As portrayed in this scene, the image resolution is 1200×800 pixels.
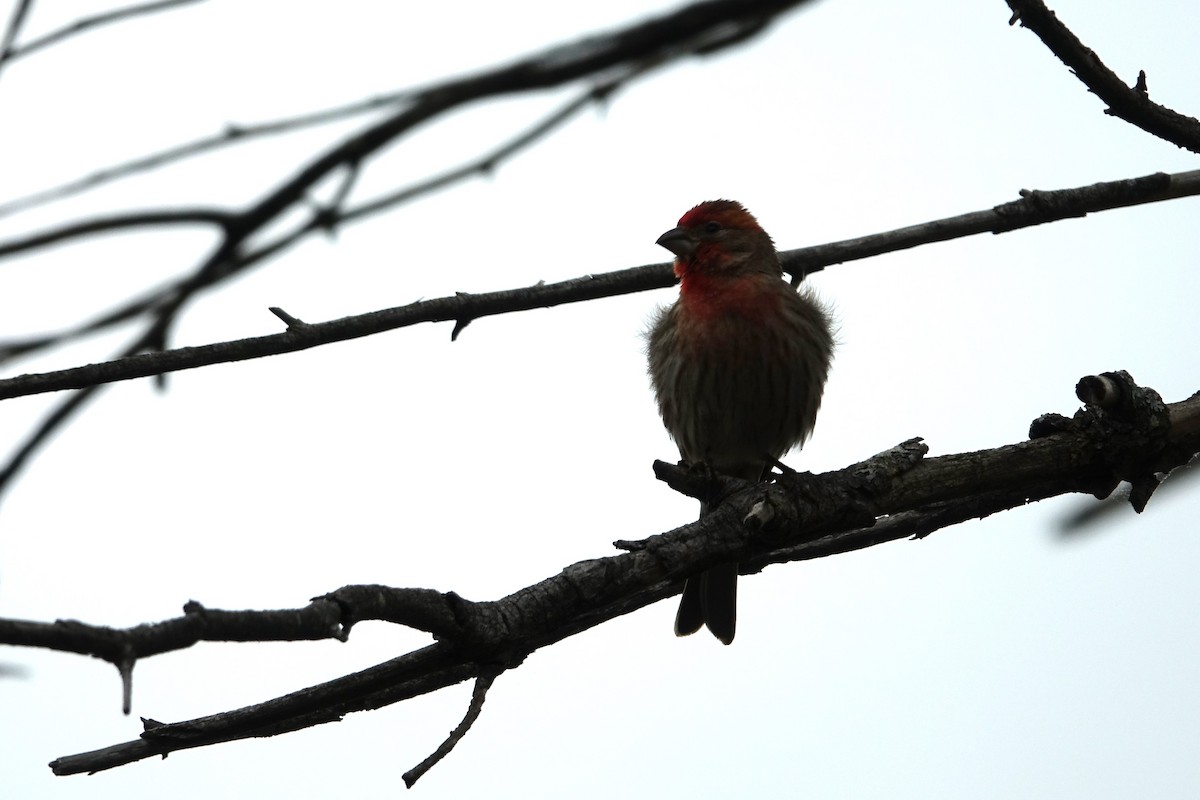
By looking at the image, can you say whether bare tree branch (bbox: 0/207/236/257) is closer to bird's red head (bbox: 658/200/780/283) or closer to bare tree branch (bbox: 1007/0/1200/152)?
bare tree branch (bbox: 1007/0/1200/152)

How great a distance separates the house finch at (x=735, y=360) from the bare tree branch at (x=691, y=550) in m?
1.88

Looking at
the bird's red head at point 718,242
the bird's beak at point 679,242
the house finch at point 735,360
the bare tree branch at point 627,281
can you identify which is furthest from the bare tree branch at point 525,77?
the bird's beak at point 679,242

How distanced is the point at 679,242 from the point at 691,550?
3.79 m

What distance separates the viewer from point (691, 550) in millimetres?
3625

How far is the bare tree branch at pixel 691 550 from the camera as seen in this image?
257cm

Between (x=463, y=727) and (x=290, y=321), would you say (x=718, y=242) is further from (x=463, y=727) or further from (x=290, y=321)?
(x=463, y=727)

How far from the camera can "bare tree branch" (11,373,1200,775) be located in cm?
257

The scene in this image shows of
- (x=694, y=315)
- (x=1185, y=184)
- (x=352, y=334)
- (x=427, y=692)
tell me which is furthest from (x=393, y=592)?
(x=694, y=315)

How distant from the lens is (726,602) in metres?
6.17

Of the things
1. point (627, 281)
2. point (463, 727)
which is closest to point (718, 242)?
point (627, 281)

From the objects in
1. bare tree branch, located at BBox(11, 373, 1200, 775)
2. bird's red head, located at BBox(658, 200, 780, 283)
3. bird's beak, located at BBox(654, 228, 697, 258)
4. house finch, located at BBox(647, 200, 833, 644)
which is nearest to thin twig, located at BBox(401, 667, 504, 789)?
bare tree branch, located at BBox(11, 373, 1200, 775)

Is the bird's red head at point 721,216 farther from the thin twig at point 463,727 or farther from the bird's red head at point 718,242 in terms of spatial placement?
the thin twig at point 463,727

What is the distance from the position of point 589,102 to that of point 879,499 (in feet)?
7.61

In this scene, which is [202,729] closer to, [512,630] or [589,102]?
[512,630]
